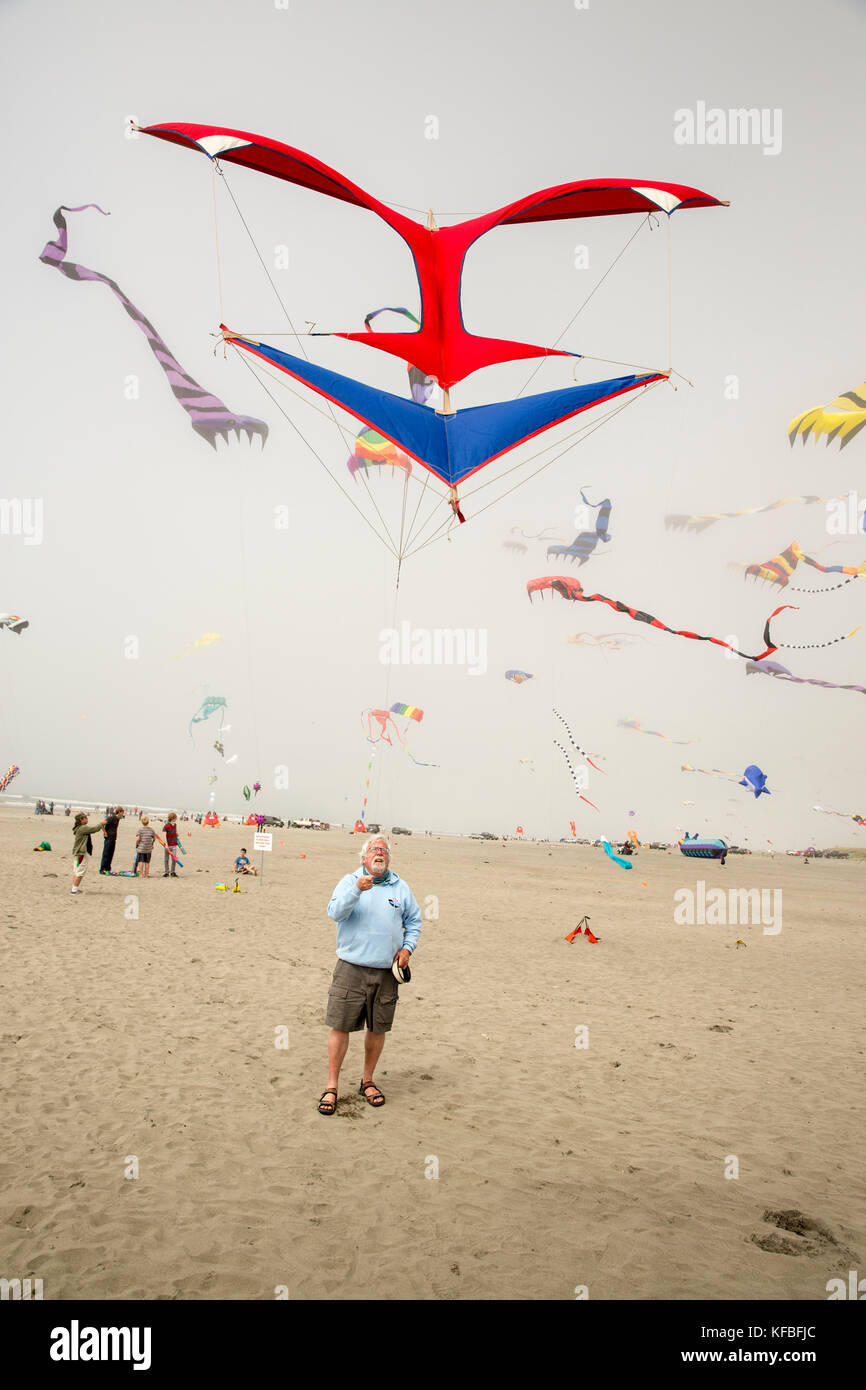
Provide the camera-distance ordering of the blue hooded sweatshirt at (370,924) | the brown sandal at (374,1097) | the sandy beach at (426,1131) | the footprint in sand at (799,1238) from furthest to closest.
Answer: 1. the brown sandal at (374,1097)
2. the blue hooded sweatshirt at (370,924)
3. the footprint in sand at (799,1238)
4. the sandy beach at (426,1131)

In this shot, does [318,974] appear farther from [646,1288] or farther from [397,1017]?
[646,1288]

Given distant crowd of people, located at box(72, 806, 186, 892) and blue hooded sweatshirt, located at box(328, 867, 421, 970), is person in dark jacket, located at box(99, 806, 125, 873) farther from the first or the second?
blue hooded sweatshirt, located at box(328, 867, 421, 970)

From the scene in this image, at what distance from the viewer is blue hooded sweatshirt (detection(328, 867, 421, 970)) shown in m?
5.04

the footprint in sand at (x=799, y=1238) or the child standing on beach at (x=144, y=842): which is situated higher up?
the footprint in sand at (x=799, y=1238)

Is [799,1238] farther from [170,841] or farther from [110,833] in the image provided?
[170,841]

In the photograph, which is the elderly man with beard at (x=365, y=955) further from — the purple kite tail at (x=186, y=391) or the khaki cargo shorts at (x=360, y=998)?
the purple kite tail at (x=186, y=391)

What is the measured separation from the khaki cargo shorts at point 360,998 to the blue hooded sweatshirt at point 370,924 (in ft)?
0.24

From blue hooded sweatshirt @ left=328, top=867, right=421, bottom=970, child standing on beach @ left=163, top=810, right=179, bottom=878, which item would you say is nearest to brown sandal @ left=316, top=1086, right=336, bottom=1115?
blue hooded sweatshirt @ left=328, top=867, right=421, bottom=970

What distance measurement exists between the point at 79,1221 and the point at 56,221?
9.73 metres

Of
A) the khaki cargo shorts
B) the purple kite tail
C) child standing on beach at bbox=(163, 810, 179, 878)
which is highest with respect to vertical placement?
the purple kite tail

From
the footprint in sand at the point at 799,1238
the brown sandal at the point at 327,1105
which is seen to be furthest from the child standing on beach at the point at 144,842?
the footprint in sand at the point at 799,1238

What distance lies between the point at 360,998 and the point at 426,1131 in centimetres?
102

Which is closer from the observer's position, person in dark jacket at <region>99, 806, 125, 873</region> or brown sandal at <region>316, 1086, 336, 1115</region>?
brown sandal at <region>316, 1086, 336, 1115</region>

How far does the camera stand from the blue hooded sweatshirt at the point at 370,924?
16.5ft
